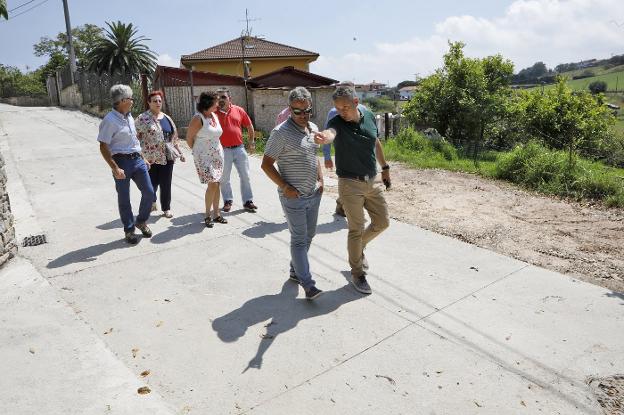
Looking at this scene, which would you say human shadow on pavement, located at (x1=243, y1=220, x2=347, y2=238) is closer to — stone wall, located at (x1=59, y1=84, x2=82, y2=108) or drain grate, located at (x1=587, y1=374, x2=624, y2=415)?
drain grate, located at (x1=587, y1=374, x2=624, y2=415)

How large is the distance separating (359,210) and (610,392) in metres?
2.10

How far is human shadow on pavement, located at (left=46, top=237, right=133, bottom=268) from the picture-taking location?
4.70m

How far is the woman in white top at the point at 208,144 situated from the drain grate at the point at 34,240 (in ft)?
5.94

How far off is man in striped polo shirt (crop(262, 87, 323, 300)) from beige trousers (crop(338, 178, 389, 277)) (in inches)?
10.3

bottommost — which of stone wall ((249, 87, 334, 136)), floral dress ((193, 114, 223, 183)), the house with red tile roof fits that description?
floral dress ((193, 114, 223, 183))

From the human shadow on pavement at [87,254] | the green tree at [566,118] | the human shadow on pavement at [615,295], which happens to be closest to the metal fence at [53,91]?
the green tree at [566,118]

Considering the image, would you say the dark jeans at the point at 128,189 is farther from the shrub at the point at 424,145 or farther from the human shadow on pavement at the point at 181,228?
the shrub at the point at 424,145

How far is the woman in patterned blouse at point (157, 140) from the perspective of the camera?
5.64m

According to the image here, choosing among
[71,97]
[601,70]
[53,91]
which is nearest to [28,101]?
[53,91]

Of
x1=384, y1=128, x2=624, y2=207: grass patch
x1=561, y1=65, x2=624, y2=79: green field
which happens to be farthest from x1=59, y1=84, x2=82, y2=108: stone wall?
x1=561, y1=65, x2=624, y2=79: green field

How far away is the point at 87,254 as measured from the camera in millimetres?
4914

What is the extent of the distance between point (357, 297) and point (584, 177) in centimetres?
566

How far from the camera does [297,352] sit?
10.6 ft

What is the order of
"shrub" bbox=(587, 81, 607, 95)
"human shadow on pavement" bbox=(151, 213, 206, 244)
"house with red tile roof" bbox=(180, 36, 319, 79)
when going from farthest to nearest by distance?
"house with red tile roof" bbox=(180, 36, 319, 79)
"shrub" bbox=(587, 81, 607, 95)
"human shadow on pavement" bbox=(151, 213, 206, 244)
